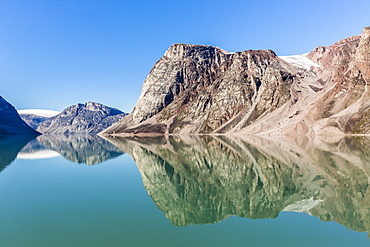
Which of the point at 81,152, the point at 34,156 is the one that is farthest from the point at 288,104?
the point at 34,156

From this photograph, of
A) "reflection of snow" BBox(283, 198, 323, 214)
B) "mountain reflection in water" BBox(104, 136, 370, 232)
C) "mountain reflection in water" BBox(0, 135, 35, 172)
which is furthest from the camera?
"mountain reflection in water" BBox(0, 135, 35, 172)

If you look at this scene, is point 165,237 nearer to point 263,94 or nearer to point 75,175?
point 75,175

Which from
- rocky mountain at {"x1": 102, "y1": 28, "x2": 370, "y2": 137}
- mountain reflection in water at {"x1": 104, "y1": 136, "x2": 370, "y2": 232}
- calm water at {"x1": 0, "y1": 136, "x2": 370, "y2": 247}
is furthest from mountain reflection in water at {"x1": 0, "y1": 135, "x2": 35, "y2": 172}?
rocky mountain at {"x1": 102, "y1": 28, "x2": 370, "y2": 137}

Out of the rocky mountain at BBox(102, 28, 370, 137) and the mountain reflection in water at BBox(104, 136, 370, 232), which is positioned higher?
the rocky mountain at BBox(102, 28, 370, 137)

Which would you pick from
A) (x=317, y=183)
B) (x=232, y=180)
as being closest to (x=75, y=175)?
(x=232, y=180)

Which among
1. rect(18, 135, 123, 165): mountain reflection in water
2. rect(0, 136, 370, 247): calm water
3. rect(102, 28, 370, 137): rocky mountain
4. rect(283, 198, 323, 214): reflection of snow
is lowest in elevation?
rect(283, 198, 323, 214): reflection of snow

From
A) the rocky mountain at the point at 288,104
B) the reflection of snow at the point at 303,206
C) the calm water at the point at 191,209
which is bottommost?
the reflection of snow at the point at 303,206

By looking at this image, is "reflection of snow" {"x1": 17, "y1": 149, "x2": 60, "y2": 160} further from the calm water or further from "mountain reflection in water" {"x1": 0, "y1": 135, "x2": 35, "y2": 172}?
the calm water

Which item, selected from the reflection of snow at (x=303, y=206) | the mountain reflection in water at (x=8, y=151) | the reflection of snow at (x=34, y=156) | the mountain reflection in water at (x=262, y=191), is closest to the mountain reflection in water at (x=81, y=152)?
the reflection of snow at (x=34, y=156)

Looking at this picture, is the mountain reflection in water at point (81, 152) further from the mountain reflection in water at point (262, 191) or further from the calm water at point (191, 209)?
the mountain reflection in water at point (262, 191)
